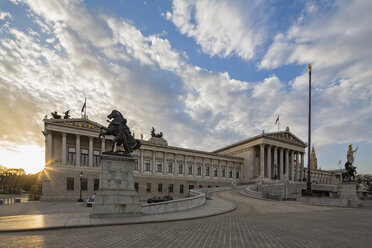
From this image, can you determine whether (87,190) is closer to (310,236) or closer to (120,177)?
(120,177)

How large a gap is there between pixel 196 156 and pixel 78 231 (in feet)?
190

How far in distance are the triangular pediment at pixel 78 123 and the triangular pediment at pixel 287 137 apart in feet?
155

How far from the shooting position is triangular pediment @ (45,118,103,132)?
4728 cm

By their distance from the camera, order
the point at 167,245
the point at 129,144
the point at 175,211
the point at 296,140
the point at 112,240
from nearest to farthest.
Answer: the point at 167,245, the point at 112,240, the point at 129,144, the point at 175,211, the point at 296,140

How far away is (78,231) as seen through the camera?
1080 cm

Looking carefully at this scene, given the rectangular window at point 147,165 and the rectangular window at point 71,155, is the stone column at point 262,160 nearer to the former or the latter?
the rectangular window at point 147,165

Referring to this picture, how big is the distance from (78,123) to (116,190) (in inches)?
1533

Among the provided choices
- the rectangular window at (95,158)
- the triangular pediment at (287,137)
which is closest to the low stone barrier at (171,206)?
the rectangular window at (95,158)

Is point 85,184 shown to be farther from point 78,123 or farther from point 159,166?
point 159,166

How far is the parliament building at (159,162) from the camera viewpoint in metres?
46.9

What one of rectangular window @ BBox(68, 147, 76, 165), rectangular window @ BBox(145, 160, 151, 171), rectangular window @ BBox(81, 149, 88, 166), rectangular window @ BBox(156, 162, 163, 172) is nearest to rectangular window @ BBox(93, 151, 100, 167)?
rectangular window @ BBox(81, 149, 88, 166)

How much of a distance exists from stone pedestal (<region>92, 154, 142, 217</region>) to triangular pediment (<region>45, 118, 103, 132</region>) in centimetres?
3754

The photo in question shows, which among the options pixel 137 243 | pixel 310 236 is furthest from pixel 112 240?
pixel 310 236

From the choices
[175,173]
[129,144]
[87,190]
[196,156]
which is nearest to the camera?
[129,144]
